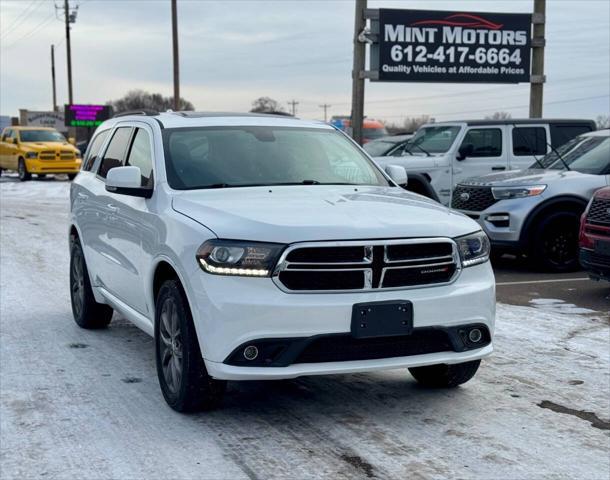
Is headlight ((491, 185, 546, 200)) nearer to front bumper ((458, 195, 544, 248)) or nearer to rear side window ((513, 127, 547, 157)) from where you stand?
front bumper ((458, 195, 544, 248))

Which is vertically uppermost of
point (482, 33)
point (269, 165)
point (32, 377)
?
point (482, 33)

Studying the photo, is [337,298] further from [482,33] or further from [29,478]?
[482,33]

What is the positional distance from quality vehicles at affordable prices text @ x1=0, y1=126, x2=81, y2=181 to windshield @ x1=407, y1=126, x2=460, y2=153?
60.9ft

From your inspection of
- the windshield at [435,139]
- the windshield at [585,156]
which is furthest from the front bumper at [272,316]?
the windshield at [435,139]

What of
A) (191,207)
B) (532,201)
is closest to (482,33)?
(532,201)

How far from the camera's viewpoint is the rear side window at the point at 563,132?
14.4 m

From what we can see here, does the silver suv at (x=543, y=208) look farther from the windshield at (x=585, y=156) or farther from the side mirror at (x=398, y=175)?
the side mirror at (x=398, y=175)

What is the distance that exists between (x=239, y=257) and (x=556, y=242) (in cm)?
762

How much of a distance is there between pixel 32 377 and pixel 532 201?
7173mm

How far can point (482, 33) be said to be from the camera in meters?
21.6

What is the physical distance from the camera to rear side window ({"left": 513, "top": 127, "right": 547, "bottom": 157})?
14328mm

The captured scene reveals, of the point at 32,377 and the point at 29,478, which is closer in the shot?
the point at 29,478

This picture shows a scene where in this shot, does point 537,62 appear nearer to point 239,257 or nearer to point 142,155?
point 142,155

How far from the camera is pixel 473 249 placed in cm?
529
